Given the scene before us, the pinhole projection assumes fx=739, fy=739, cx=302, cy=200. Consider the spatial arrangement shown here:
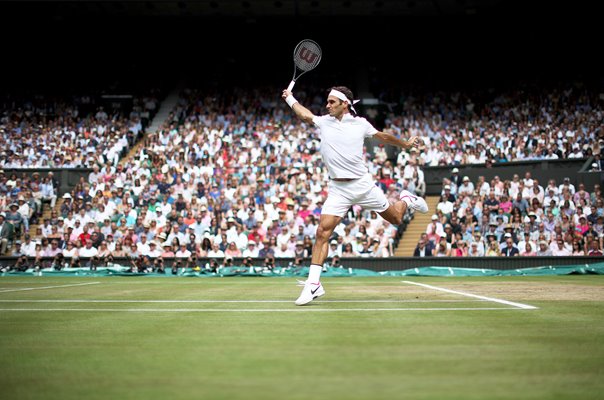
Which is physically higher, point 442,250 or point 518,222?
point 518,222

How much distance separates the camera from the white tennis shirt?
9836mm

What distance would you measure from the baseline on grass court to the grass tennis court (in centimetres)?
3

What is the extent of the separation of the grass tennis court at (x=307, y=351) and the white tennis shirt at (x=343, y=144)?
1.82 meters

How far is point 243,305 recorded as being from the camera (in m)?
9.43

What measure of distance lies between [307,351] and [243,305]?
4110mm

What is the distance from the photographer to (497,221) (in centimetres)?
2462

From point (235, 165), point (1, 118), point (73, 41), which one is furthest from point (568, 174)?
point (73, 41)

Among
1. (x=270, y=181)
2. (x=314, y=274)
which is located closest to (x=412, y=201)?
(x=314, y=274)

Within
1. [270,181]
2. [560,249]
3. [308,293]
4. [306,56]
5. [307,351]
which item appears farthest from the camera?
[270,181]

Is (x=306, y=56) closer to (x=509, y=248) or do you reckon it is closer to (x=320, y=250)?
(x=320, y=250)

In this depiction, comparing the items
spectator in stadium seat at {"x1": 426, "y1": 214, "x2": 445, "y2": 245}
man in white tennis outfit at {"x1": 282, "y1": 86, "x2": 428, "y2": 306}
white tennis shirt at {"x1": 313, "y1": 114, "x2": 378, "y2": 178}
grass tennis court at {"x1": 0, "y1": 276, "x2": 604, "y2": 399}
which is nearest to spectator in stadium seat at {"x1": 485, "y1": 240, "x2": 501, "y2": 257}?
spectator in stadium seat at {"x1": 426, "y1": 214, "x2": 445, "y2": 245}

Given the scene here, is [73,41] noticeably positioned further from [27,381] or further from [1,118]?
[27,381]

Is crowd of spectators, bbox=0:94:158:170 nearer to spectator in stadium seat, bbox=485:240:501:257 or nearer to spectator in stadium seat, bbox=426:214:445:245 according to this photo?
spectator in stadium seat, bbox=426:214:445:245

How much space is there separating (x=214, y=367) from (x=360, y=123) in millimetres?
5757
